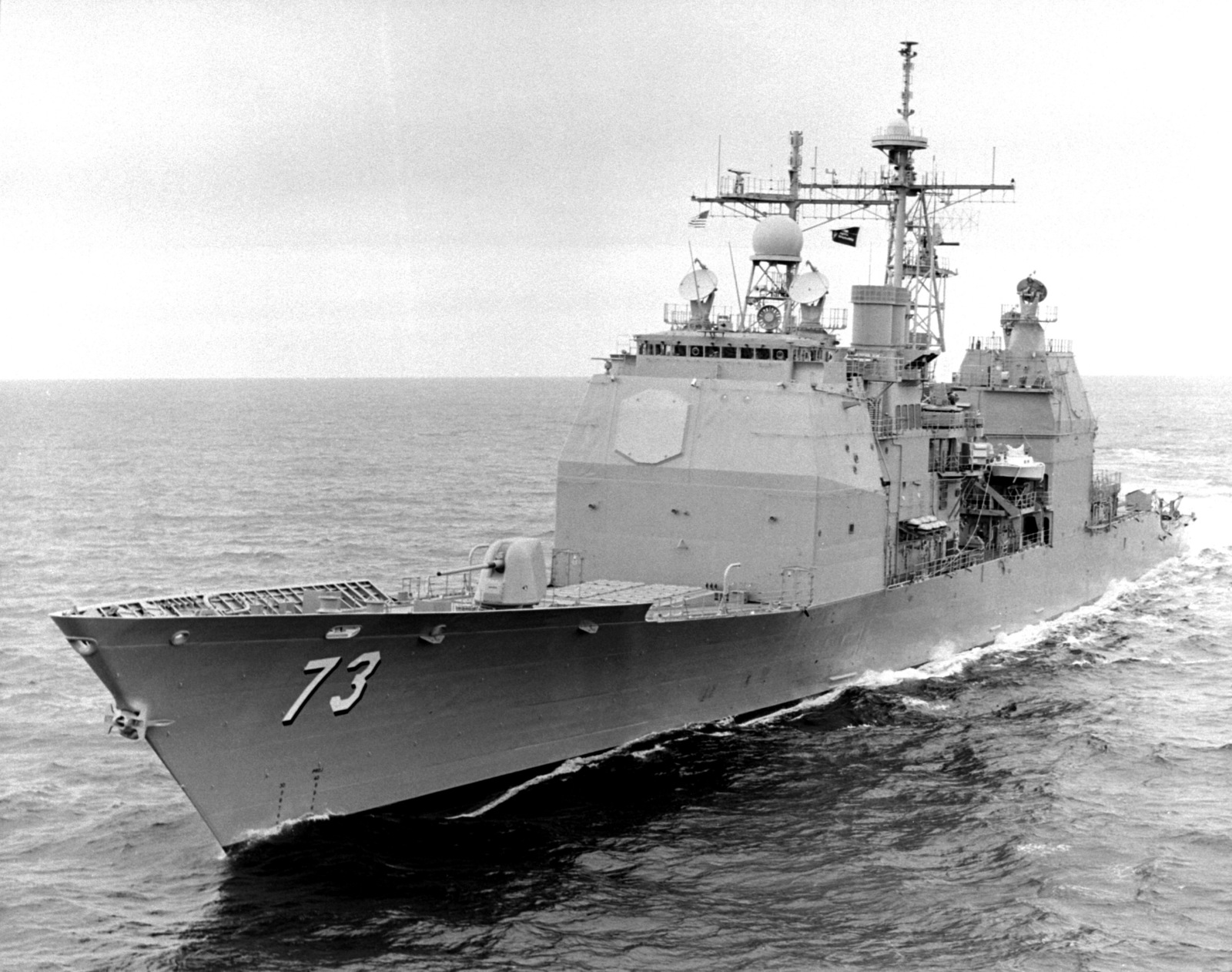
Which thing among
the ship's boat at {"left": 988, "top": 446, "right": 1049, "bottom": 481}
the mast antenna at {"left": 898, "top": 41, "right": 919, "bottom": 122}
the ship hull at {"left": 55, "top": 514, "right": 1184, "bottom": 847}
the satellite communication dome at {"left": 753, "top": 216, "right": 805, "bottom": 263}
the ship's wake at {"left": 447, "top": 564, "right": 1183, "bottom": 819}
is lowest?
the ship's wake at {"left": 447, "top": 564, "right": 1183, "bottom": 819}

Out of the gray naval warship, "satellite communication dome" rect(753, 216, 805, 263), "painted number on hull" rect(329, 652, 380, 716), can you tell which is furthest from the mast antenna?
"painted number on hull" rect(329, 652, 380, 716)

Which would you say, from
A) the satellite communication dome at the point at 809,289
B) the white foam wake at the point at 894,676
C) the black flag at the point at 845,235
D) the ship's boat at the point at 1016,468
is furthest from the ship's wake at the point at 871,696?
the black flag at the point at 845,235

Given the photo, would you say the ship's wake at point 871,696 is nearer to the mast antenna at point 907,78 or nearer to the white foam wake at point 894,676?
the white foam wake at point 894,676

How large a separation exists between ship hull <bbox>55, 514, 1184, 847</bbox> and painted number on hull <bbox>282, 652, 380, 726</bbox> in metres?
0.02

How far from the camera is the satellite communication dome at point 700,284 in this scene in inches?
870

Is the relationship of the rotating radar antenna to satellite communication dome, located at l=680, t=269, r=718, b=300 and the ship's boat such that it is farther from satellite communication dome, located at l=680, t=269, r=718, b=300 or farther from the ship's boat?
satellite communication dome, located at l=680, t=269, r=718, b=300

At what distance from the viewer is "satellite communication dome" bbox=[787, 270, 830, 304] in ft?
74.0

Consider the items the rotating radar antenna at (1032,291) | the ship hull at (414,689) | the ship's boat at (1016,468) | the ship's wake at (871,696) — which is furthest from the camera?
the rotating radar antenna at (1032,291)

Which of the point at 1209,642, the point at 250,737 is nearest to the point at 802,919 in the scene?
the point at 250,737

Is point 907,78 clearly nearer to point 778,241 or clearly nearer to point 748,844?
point 778,241

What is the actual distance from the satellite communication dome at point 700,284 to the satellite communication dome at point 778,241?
4.64 ft

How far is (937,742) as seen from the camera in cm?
2028

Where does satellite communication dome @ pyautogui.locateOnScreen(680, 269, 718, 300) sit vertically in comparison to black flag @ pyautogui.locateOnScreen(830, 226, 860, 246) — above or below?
below

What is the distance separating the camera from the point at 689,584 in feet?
66.0
